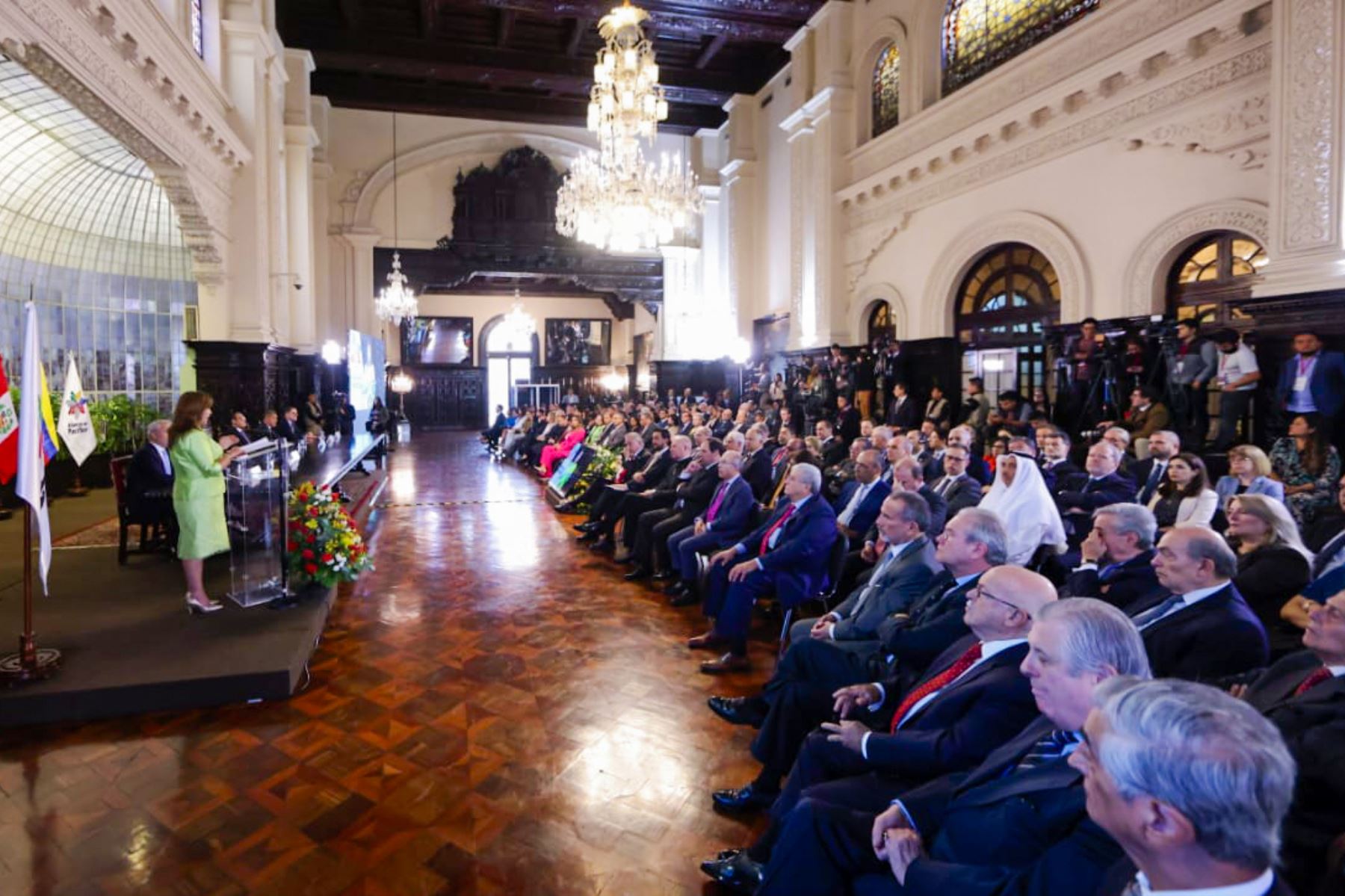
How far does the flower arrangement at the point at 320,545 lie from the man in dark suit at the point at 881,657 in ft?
10.4

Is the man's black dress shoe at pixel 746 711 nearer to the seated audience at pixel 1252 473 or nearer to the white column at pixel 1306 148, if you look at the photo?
the seated audience at pixel 1252 473

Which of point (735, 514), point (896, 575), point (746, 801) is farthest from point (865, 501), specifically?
point (746, 801)

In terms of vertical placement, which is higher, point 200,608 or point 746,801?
point 200,608

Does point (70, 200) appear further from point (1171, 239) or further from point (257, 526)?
point (1171, 239)

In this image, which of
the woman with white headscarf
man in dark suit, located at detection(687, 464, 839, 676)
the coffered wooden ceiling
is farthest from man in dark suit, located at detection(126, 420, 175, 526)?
the coffered wooden ceiling

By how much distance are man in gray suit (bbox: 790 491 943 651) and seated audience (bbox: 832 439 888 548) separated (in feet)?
5.92

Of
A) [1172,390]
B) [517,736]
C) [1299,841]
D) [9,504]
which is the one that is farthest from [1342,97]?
[9,504]

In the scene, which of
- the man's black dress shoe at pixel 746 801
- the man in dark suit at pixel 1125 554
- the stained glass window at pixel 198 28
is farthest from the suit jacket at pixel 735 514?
the stained glass window at pixel 198 28

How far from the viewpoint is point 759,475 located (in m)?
6.93

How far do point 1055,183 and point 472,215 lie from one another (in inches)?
488

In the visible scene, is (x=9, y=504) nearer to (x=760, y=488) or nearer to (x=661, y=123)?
(x=760, y=488)

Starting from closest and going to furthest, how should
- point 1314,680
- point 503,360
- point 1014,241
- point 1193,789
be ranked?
point 1193,789 < point 1314,680 < point 1014,241 < point 503,360

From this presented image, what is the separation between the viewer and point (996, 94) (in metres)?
9.06

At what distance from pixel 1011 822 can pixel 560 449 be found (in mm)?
11202
